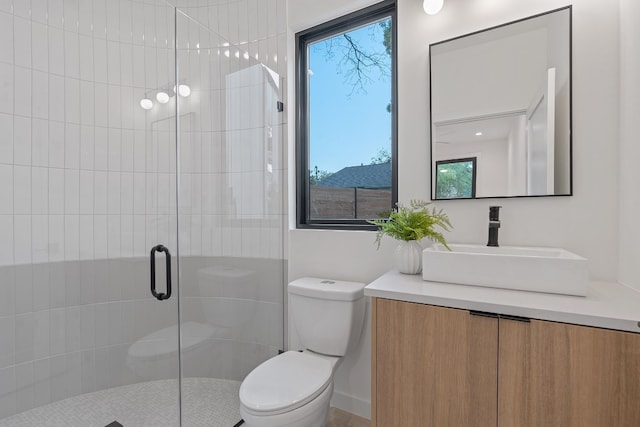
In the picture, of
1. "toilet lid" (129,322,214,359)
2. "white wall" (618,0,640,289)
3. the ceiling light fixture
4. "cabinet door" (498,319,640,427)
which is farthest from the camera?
"toilet lid" (129,322,214,359)

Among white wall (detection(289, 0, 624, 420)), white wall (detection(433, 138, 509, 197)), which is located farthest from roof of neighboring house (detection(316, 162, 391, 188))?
white wall (detection(433, 138, 509, 197))

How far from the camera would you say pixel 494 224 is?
1352mm

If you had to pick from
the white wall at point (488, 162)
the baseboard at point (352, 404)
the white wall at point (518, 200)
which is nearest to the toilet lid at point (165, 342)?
the white wall at point (518, 200)

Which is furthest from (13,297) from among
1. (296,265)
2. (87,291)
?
(296,265)

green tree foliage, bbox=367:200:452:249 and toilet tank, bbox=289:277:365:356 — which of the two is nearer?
green tree foliage, bbox=367:200:452:249

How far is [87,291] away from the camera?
1.63 metres

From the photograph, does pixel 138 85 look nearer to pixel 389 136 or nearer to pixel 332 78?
pixel 332 78

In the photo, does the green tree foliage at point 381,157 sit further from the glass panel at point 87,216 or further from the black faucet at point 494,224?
the glass panel at point 87,216

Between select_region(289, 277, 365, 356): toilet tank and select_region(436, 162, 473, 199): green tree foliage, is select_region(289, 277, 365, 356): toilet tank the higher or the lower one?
the lower one

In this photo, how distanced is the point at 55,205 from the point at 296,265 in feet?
4.30

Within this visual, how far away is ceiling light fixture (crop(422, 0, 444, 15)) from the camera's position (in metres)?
1.49

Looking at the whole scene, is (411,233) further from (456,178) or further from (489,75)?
(489,75)

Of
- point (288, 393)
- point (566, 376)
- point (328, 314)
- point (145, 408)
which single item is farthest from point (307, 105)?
point (145, 408)

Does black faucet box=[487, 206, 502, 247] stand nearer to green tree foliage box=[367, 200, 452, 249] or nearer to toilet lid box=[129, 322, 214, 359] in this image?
green tree foliage box=[367, 200, 452, 249]
